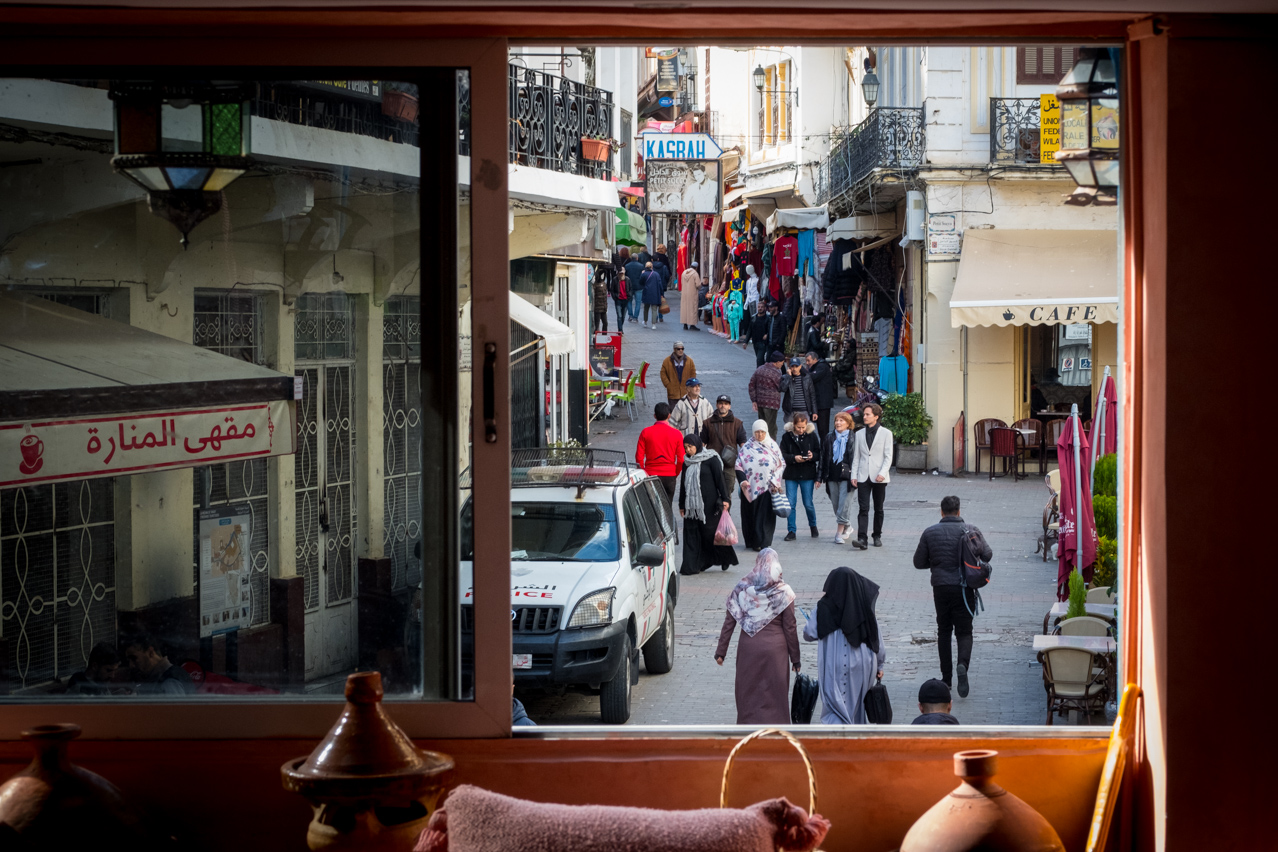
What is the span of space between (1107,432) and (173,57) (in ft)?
26.3

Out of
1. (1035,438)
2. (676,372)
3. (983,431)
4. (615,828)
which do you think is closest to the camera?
(615,828)

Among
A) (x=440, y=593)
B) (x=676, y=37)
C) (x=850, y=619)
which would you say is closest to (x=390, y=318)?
(x=440, y=593)

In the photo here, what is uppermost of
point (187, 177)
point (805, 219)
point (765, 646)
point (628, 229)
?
point (805, 219)

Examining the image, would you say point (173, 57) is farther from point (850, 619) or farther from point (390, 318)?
point (850, 619)

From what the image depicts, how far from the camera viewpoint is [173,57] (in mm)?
3801

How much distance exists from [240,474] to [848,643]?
216 inches

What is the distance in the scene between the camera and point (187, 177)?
3.97 m

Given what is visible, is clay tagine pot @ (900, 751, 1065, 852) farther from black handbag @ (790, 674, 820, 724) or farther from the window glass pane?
black handbag @ (790, 674, 820, 724)

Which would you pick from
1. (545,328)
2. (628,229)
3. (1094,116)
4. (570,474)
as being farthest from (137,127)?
(628,229)

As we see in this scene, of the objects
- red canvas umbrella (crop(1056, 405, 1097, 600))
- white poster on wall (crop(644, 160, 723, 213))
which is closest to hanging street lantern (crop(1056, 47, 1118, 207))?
red canvas umbrella (crop(1056, 405, 1097, 600))

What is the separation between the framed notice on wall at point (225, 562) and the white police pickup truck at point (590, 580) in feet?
14.7

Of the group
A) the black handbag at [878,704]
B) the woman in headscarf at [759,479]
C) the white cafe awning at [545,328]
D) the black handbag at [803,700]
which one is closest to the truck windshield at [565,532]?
the black handbag at [803,700]

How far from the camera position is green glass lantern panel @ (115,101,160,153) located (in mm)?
3893

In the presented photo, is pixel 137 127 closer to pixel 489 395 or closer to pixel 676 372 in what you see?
pixel 489 395
